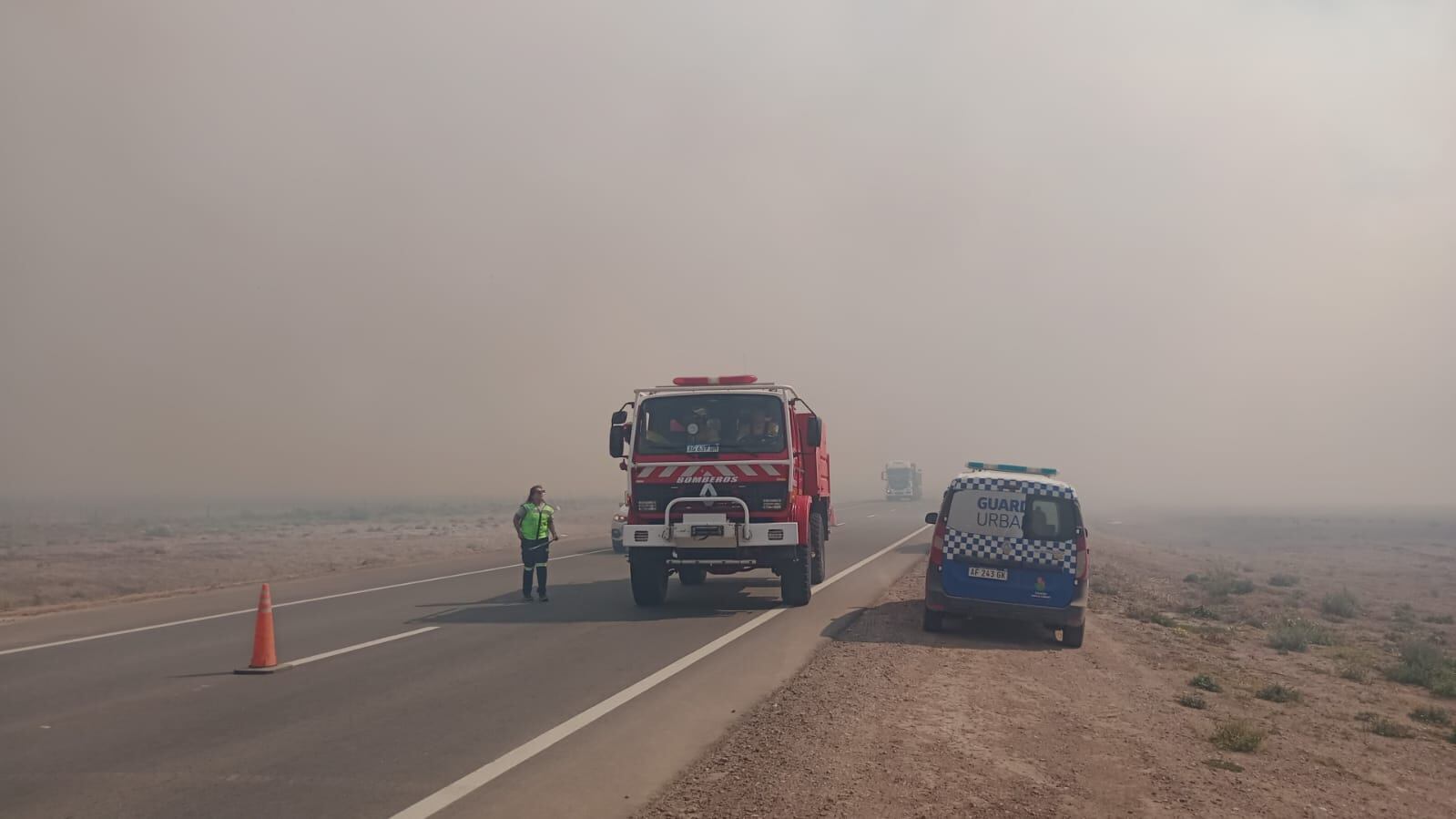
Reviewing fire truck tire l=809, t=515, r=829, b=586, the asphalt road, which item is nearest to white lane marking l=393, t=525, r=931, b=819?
the asphalt road

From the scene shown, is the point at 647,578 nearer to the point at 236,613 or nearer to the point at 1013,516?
the point at 1013,516

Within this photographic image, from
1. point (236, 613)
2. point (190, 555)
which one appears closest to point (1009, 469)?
point (236, 613)

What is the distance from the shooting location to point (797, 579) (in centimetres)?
1431

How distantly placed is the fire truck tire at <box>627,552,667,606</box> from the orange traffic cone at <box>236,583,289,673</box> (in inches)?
205

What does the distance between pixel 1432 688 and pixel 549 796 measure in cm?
1102

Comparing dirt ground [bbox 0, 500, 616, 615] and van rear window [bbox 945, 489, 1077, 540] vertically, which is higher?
van rear window [bbox 945, 489, 1077, 540]

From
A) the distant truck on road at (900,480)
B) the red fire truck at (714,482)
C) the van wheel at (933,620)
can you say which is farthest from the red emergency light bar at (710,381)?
the distant truck on road at (900,480)

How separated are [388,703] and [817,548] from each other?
9.58 metres

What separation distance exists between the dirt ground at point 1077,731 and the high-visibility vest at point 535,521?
510cm

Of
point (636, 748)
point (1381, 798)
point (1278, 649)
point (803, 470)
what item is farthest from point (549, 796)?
point (1278, 649)

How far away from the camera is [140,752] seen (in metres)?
6.66

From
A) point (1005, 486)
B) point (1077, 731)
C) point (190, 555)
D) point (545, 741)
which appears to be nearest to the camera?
point (545, 741)

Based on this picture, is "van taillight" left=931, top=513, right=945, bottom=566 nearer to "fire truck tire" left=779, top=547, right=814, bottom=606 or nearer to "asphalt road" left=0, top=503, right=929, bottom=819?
"asphalt road" left=0, top=503, right=929, bottom=819

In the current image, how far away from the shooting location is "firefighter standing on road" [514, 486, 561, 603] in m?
14.6
